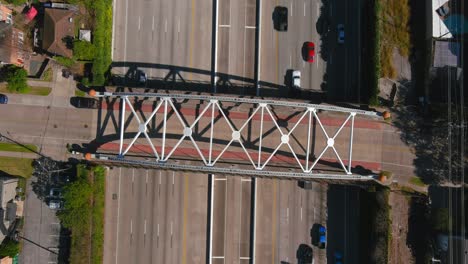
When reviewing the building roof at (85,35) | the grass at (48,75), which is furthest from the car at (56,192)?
the building roof at (85,35)

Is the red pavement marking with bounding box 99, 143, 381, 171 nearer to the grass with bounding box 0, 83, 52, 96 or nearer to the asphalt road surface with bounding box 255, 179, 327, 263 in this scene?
the asphalt road surface with bounding box 255, 179, 327, 263

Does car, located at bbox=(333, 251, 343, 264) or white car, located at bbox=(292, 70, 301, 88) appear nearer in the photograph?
car, located at bbox=(333, 251, 343, 264)

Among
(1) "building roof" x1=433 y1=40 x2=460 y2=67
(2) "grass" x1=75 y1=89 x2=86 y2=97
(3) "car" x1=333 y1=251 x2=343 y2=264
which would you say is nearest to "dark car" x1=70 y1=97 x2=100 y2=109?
(2) "grass" x1=75 y1=89 x2=86 y2=97

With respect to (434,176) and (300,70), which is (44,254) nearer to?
(300,70)

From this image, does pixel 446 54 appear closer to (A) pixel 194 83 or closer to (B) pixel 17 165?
(A) pixel 194 83

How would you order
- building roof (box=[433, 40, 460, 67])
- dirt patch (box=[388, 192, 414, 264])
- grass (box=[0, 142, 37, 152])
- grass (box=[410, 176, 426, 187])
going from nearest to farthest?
building roof (box=[433, 40, 460, 67]), dirt patch (box=[388, 192, 414, 264]), grass (box=[410, 176, 426, 187]), grass (box=[0, 142, 37, 152])

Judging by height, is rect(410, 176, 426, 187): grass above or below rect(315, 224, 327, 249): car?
above

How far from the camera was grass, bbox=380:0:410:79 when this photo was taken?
4572 cm

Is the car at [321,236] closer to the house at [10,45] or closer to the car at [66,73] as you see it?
the car at [66,73]

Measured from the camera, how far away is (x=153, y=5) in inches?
1898

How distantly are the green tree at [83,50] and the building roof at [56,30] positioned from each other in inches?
63.1

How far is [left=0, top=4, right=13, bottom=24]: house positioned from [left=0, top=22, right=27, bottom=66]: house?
123 centimetres

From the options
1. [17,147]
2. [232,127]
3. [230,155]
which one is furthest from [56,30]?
[230,155]

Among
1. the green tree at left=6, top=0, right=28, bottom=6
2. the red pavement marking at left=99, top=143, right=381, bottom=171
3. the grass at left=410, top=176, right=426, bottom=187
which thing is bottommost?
the grass at left=410, top=176, right=426, bottom=187
